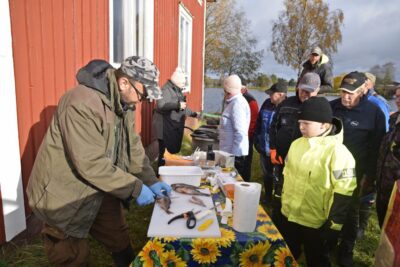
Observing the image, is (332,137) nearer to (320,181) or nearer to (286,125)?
(320,181)

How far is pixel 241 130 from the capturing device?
3535mm

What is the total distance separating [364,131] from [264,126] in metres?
1.63

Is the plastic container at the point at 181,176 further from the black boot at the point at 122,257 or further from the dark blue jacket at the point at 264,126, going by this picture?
the dark blue jacket at the point at 264,126

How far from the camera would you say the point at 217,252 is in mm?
1533

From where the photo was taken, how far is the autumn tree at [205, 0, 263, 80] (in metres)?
18.9

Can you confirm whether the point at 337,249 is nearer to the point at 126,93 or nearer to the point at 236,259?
the point at 236,259

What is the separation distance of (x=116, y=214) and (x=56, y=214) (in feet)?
1.73

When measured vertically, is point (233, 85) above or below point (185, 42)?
below

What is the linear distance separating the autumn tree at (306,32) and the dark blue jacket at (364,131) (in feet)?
44.3

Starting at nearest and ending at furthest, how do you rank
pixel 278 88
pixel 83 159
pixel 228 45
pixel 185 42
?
pixel 83 159
pixel 278 88
pixel 185 42
pixel 228 45

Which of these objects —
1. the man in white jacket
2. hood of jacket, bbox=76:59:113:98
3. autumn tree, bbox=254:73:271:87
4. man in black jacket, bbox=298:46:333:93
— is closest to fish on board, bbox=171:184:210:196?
hood of jacket, bbox=76:59:113:98

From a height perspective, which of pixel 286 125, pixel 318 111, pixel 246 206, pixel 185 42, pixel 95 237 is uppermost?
pixel 185 42

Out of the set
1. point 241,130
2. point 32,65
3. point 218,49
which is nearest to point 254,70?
point 218,49

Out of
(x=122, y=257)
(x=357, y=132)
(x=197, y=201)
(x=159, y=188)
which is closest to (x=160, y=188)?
(x=159, y=188)
